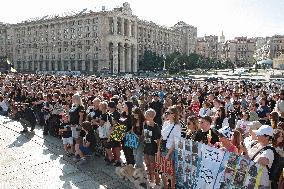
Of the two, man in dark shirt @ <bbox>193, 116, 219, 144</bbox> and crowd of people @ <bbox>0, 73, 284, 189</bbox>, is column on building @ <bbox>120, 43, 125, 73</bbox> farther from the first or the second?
man in dark shirt @ <bbox>193, 116, 219, 144</bbox>

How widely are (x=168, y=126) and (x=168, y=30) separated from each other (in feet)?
432

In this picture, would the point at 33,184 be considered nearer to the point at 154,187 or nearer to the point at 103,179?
the point at 103,179

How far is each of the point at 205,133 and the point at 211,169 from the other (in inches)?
35.9

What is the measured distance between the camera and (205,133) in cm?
670

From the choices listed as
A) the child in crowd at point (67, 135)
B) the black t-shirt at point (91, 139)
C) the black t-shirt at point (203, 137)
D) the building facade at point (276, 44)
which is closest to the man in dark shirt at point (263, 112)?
the black t-shirt at point (203, 137)

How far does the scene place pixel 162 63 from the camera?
100812mm

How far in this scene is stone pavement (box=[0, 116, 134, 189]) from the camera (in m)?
7.86

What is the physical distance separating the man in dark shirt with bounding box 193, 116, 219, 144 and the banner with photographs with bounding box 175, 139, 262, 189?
0.81ft

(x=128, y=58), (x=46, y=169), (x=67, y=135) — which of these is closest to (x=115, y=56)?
(x=128, y=58)

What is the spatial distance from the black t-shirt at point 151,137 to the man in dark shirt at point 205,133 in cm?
95

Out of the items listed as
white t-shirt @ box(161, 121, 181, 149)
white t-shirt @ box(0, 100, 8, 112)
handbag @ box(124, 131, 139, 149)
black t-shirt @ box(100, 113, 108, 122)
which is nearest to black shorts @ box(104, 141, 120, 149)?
handbag @ box(124, 131, 139, 149)

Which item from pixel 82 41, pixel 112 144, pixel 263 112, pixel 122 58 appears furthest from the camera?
pixel 122 58

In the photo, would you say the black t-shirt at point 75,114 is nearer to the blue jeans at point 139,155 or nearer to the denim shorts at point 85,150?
the denim shorts at point 85,150

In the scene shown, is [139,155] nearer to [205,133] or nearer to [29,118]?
[205,133]
